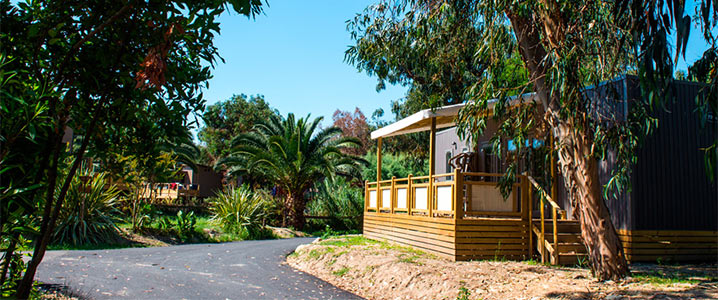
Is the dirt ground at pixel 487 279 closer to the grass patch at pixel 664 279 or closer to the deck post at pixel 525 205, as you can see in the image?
the grass patch at pixel 664 279

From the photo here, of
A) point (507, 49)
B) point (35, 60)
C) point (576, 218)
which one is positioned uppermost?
point (507, 49)

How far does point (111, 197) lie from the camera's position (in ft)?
48.0

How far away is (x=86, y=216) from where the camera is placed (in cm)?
1379

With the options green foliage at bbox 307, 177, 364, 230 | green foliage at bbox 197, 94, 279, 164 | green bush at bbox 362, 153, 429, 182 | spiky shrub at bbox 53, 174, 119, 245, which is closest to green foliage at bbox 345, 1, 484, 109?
spiky shrub at bbox 53, 174, 119, 245

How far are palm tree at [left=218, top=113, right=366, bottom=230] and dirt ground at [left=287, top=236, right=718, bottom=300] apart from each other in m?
9.08

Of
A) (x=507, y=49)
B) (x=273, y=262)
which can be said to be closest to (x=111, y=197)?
(x=273, y=262)

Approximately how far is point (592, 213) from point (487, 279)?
6.09 feet

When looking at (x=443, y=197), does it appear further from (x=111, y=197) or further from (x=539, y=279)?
(x=111, y=197)

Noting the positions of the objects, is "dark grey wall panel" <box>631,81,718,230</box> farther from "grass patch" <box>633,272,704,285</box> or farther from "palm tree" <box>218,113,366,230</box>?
"palm tree" <box>218,113,366,230</box>

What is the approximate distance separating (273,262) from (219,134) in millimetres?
29397

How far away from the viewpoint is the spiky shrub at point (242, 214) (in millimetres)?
17938

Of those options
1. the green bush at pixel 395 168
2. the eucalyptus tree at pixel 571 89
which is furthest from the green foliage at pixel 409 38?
the green bush at pixel 395 168

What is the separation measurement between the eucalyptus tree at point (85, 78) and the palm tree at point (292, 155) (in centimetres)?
1533

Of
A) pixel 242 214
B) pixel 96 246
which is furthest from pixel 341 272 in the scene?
pixel 242 214
